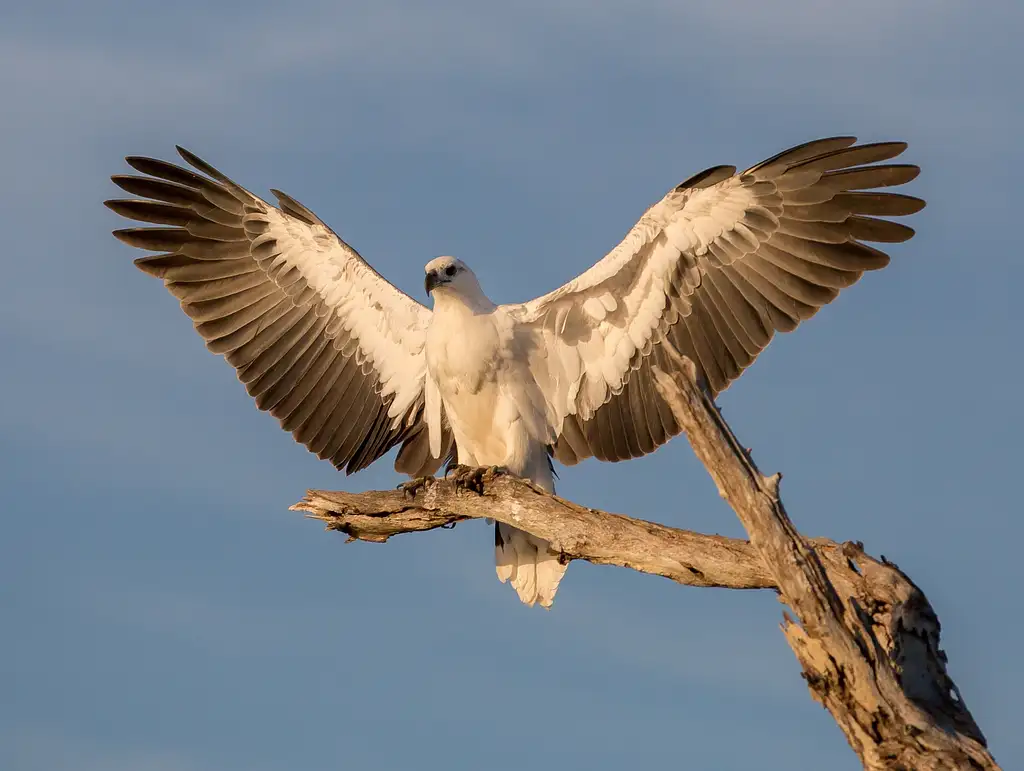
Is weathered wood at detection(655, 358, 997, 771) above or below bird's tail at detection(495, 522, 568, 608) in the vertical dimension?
below

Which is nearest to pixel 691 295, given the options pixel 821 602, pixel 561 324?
pixel 561 324

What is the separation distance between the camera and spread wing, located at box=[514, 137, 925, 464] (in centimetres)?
962

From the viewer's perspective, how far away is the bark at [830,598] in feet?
20.1

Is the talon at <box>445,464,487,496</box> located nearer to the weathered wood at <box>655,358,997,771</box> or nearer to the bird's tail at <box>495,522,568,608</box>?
the bird's tail at <box>495,522,568,608</box>

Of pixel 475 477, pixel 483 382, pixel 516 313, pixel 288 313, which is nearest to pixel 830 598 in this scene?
pixel 475 477

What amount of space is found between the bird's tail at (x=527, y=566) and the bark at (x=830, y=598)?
1.58 metres

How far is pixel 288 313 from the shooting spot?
1114 centimetres

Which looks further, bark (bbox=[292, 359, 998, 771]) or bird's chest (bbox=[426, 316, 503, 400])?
bird's chest (bbox=[426, 316, 503, 400])

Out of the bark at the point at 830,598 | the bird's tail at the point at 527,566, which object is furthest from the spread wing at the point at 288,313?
the bark at the point at 830,598

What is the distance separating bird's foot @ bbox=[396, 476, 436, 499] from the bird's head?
1579 mm

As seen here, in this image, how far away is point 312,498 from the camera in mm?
9195

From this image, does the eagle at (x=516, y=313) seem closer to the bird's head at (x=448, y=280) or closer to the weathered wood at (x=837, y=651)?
the bird's head at (x=448, y=280)

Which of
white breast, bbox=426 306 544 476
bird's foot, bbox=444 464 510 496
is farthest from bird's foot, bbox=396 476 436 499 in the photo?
white breast, bbox=426 306 544 476

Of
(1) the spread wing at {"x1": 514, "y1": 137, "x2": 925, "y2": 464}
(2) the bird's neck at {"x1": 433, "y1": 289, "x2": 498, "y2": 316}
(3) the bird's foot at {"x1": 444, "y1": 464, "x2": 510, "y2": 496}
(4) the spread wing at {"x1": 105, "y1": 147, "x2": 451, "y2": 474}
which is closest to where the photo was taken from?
(3) the bird's foot at {"x1": 444, "y1": 464, "x2": 510, "y2": 496}
